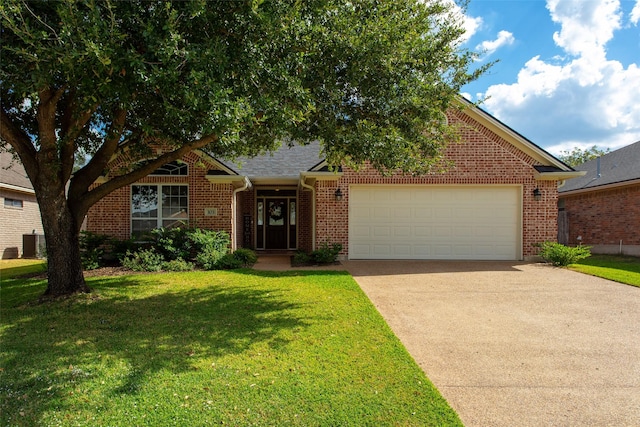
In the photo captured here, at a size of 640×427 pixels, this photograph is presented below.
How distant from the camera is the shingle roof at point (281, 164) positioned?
13.3 metres

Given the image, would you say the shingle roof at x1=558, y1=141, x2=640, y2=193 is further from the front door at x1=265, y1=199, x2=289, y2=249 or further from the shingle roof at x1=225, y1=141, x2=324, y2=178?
the front door at x1=265, y1=199, x2=289, y2=249

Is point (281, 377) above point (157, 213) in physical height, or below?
below

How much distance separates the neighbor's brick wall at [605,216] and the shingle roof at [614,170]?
0.41 m

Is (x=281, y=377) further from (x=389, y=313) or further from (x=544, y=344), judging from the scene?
(x=544, y=344)

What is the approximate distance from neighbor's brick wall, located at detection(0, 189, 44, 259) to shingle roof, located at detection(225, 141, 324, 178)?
8531 millimetres

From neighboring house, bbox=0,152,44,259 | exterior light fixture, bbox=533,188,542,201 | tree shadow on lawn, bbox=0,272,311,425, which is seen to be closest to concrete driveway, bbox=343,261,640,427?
tree shadow on lawn, bbox=0,272,311,425

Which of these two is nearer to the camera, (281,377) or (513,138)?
(281,377)

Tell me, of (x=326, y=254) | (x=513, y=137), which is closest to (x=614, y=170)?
(x=513, y=137)

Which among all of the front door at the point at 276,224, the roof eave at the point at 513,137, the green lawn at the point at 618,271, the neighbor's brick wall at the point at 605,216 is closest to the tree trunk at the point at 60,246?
the front door at the point at 276,224

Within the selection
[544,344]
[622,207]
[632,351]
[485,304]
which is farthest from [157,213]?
[622,207]

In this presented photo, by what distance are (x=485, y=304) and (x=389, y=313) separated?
75.8 inches

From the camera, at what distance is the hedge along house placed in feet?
38.3

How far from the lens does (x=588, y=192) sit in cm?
1689

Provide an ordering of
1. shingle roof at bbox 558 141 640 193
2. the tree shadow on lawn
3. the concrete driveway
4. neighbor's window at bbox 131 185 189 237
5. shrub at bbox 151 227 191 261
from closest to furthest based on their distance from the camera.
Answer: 1. the concrete driveway
2. the tree shadow on lawn
3. shrub at bbox 151 227 191 261
4. neighbor's window at bbox 131 185 189 237
5. shingle roof at bbox 558 141 640 193
